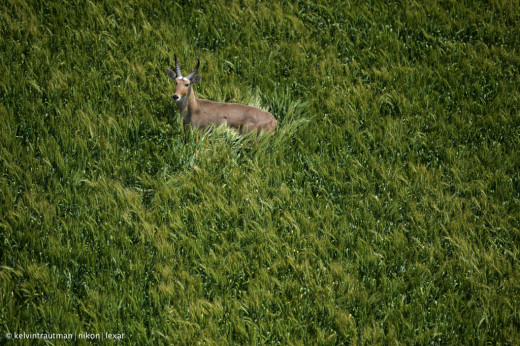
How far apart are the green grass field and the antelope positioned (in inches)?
9.7

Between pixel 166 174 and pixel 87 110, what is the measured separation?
1.87 meters

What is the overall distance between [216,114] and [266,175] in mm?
1409

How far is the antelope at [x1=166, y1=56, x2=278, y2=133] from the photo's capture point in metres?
8.87

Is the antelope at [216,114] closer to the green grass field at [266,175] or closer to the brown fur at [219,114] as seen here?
the brown fur at [219,114]

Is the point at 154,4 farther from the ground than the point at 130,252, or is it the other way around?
the point at 154,4

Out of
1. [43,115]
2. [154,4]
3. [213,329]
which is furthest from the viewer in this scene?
[154,4]

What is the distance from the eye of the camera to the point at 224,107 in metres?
9.00

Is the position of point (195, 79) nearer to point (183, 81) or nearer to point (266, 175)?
point (183, 81)

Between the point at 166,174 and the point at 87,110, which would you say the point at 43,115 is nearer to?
the point at 87,110

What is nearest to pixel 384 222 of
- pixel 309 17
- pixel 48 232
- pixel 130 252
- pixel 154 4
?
pixel 130 252

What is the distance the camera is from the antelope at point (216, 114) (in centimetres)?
A: 887

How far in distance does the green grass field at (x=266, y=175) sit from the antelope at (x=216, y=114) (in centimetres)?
25

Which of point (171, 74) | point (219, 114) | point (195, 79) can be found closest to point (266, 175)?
point (219, 114)

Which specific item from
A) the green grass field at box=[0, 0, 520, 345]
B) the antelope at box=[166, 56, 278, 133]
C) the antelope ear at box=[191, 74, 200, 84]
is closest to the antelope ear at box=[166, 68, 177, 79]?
the antelope at box=[166, 56, 278, 133]
